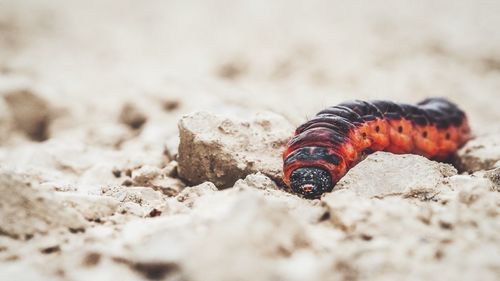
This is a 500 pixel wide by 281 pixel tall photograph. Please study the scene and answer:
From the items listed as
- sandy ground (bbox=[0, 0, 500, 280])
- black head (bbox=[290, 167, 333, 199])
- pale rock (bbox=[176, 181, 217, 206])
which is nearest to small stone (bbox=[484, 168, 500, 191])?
sandy ground (bbox=[0, 0, 500, 280])

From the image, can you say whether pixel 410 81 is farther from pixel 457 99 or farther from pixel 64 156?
pixel 64 156

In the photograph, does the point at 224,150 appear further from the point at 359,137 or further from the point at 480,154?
the point at 480,154

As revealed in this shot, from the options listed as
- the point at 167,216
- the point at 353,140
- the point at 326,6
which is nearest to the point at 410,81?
the point at 326,6

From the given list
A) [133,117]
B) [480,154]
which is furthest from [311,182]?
[133,117]

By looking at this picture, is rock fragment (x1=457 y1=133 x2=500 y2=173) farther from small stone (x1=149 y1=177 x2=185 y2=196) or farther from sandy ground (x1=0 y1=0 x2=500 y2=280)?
small stone (x1=149 y1=177 x2=185 y2=196)

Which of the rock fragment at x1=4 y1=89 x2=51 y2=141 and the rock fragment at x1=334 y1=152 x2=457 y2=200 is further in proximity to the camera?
the rock fragment at x1=4 y1=89 x2=51 y2=141

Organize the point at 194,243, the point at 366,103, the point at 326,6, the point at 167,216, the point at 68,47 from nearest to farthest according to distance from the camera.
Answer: the point at 194,243 < the point at 167,216 < the point at 366,103 < the point at 68,47 < the point at 326,6

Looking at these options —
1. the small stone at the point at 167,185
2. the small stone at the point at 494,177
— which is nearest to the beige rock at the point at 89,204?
the small stone at the point at 167,185
